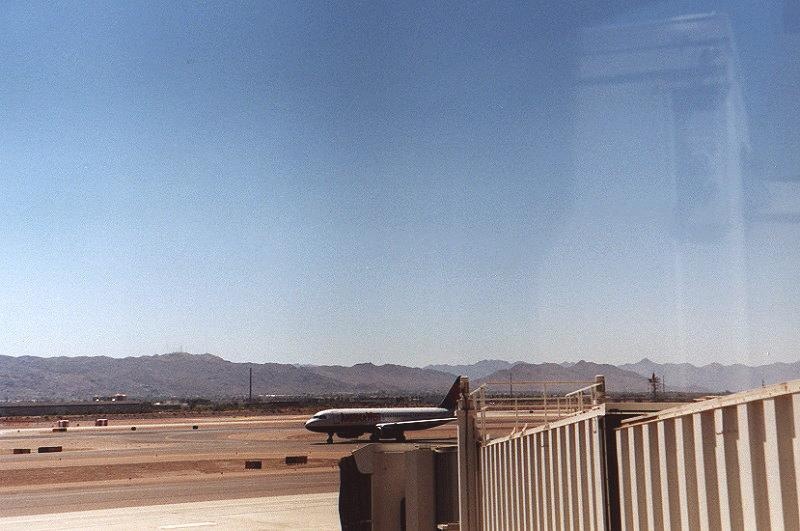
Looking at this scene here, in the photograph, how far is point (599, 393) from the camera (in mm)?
14914

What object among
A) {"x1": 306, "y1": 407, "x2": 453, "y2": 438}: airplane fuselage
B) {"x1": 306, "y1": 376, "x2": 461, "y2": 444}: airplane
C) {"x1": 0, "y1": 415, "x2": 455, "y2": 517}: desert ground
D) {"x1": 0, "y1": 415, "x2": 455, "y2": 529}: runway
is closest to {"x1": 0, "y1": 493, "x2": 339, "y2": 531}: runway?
{"x1": 0, "y1": 415, "x2": 455, "y2": 529}: runway

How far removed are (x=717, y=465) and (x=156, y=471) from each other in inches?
2533

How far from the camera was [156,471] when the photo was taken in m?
64.9

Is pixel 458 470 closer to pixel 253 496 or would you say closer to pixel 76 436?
pixel 253 496

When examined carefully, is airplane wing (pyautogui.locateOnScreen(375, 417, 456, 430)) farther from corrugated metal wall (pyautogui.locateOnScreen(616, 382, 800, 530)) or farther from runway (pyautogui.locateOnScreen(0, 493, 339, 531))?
corrugated metal wall (pyautogui.locateOnScreen(616, 382, 800, 530))

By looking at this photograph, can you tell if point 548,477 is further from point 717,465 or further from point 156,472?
point 156,472

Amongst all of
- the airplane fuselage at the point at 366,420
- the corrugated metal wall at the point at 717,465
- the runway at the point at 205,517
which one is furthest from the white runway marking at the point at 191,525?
the airplane fuselage at the point at 366,420

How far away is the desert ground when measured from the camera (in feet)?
160

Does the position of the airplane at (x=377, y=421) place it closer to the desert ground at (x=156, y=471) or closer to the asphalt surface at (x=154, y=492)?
the desert ground at (x=156, y=471)

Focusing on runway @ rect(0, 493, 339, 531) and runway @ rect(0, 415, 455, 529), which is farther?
runway @ rect(0, 415, 455, 529)

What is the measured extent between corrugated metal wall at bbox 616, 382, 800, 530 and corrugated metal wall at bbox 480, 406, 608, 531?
720mm

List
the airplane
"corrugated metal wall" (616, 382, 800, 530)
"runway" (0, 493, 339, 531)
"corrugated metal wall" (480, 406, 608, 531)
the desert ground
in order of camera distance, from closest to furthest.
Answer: "corrugated metal wall" (616, 382, 800, 530)
"corrugated metal wall" (480, 406, 608, 531)
"runway" (0, 493, 339, 531)
the desert ground
the airplane

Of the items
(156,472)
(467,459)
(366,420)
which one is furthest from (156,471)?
(467,459)

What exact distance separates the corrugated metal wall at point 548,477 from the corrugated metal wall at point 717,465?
720 millimetres
